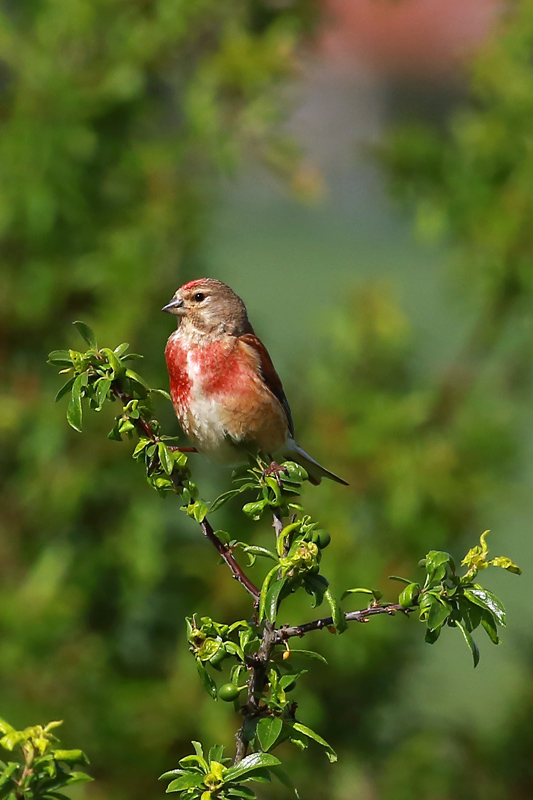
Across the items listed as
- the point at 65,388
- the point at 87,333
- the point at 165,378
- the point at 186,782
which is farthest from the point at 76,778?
the point at 165,378

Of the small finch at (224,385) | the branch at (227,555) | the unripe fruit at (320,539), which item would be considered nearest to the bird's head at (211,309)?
the small finch at (224,385)

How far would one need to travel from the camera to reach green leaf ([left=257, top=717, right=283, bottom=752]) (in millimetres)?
1932

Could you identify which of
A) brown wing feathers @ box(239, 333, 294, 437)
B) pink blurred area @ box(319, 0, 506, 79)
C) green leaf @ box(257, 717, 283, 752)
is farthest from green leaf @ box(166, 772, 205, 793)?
pink blurred area @ box(319, 0, 506, 79)

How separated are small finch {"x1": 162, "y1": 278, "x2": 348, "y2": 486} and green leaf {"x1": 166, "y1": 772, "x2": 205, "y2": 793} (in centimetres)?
129

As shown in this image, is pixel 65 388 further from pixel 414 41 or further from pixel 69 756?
pixel 414 41

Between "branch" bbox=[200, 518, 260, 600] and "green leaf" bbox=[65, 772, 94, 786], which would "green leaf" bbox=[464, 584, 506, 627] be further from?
"green leaf" bbox=[65, 772, 94, 786]

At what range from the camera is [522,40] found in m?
4.74

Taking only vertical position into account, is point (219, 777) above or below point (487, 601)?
below

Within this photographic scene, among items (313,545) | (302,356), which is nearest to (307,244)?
(302,356)

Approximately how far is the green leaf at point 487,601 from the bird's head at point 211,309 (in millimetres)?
1697

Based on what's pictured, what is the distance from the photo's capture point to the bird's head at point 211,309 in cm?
346

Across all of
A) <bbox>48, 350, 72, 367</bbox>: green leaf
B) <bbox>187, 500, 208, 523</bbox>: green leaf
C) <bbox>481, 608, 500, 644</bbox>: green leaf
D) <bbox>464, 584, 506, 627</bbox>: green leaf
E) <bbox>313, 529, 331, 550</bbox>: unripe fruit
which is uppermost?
<bbox>48, 350, 72, 367</bbox>: green leaf

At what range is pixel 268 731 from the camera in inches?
77.0

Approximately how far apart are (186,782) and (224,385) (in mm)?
1524
